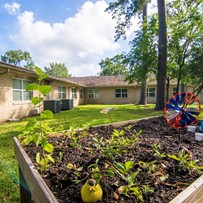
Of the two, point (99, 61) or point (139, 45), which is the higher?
point (99, 61)

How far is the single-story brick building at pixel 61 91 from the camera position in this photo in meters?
8.16

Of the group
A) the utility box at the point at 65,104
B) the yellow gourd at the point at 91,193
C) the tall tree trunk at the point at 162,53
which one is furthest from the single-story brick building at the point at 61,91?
the tall tree trunk at the point at 162,53

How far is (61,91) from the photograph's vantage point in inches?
593

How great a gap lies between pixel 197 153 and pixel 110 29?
15836mm

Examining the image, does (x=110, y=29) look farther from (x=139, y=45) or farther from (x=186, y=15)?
(x=186, y=15)

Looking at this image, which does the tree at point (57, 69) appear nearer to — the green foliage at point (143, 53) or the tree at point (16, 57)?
the tree at point (16, 57)

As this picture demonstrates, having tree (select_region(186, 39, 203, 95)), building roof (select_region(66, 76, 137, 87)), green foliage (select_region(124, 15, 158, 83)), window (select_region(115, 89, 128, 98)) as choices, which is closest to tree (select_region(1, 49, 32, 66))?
building roof (select_region(66, 76, 137, 87))

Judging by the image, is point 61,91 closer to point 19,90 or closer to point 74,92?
point 74,92

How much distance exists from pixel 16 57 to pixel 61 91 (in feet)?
150

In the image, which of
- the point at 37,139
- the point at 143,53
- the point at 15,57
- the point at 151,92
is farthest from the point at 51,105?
the point at 15,57

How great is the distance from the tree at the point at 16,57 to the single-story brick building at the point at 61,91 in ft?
123

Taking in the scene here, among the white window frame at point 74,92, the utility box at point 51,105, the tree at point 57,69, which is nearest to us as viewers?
the utility box at point 51,105

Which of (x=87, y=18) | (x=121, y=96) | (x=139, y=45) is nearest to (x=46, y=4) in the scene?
(x=87, y=18)

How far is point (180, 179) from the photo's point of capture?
141cm
